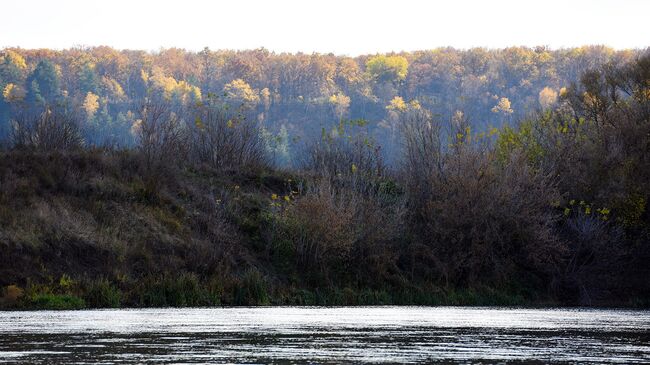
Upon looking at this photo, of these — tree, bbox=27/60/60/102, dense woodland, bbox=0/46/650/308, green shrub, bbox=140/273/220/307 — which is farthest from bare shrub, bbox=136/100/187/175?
tree, bbox=27/60/60/102

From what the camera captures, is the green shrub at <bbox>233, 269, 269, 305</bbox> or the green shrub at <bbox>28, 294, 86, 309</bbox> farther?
the green shrub at <bbox>233, 269, 269, 305</bbox>

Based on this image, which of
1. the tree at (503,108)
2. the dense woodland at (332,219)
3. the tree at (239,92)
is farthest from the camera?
the tree at (503,108)

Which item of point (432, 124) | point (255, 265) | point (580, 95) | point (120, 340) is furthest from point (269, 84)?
point (120, 340)

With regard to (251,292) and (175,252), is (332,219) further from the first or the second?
(175,252)

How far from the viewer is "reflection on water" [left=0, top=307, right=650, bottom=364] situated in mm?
24125

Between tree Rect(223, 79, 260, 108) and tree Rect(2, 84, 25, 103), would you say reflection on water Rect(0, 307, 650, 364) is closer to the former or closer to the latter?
tree Rect(2, 84, 25, 103)

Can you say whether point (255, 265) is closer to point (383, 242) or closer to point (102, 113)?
point (383, 242)

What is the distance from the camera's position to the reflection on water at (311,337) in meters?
24.1

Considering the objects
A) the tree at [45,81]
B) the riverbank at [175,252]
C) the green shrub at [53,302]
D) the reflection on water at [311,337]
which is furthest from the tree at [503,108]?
the green shrub at [53,302]

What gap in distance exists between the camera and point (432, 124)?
A: 73688 mm

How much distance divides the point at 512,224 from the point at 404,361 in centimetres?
4243

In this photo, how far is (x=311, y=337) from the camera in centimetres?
3050

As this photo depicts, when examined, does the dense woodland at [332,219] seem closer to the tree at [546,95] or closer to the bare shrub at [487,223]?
the bare shrub at [487,223]

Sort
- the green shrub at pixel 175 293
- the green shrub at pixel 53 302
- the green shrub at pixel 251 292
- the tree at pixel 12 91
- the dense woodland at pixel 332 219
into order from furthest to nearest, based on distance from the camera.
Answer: the tree at pixel 12 91
the dense woodland at pixel 332 219
the green shrub at pixel 251 292
the green shrub at pixel 175 293
the green shrub at pixel 53 302
